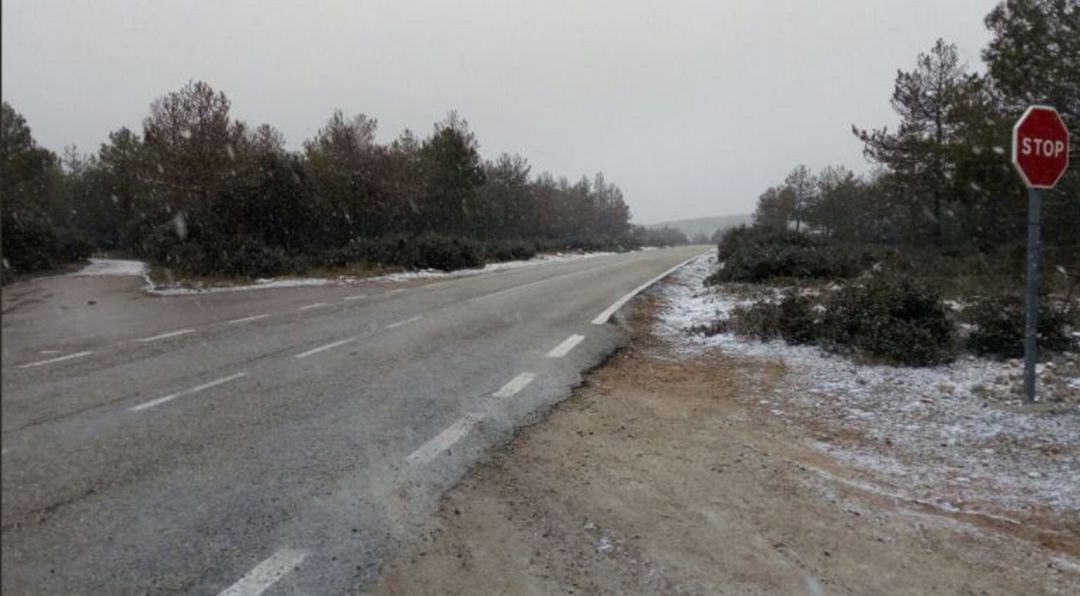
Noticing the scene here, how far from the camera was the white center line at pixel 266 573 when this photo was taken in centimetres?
332

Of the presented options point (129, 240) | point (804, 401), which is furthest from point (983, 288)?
point (129, 240)

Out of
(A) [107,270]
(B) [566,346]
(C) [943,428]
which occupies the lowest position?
(C) [943,428]

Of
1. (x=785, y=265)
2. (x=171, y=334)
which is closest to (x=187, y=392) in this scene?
(x=171, y=334)

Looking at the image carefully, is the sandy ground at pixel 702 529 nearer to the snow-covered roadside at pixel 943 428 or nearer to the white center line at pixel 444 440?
the snow-covered roadside at pixel 943 428

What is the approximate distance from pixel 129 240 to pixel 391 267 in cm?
3718

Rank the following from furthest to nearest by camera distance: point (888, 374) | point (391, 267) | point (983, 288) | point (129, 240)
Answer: point (129, 240), point (391, 267), point (983, 288), point (888, 374)

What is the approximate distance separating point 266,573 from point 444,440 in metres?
2.14

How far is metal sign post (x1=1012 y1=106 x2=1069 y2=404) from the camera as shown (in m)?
6.29

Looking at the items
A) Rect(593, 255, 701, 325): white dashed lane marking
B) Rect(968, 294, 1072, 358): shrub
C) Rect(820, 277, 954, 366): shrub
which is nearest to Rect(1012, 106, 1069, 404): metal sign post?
Rect(820, 277, 954, 366): shrub

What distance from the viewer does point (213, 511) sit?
416 centimetres

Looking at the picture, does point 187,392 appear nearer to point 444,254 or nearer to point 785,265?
point 785,265

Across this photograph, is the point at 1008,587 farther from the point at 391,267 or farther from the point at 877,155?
the point at 877,155

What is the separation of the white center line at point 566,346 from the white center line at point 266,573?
5.55m

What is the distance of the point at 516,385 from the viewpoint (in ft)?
24.2
